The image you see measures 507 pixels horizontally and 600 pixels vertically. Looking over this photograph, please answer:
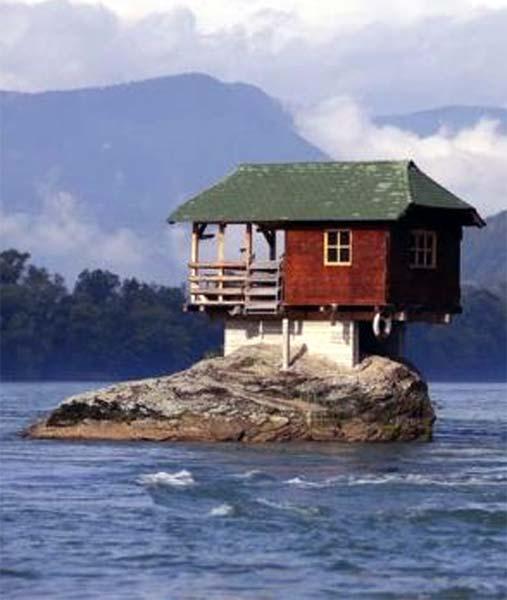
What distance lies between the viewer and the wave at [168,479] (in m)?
41.7

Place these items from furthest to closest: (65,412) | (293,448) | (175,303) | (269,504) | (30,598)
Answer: (175,303)
(65,412)
(293,448)
(269,504)
(30,598)

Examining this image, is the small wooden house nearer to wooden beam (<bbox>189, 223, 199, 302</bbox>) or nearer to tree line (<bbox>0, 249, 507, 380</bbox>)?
wooden beam (<bbox>189, 223, 199, 302</bbox>)

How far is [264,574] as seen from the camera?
30.8 meters

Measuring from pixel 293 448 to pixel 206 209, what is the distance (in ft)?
28.0

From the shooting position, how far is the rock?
174 feet

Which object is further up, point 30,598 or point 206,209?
point 206,209

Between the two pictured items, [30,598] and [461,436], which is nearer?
[30,598]

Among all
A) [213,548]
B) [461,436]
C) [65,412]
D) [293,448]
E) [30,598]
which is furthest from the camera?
[461,436]

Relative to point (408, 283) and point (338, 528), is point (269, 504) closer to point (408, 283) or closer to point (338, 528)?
point (338, 528)

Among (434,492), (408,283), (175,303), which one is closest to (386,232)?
(408,283)

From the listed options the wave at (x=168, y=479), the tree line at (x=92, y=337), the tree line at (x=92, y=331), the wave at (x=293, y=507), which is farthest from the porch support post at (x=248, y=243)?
the tree line at (x=92, y=337)

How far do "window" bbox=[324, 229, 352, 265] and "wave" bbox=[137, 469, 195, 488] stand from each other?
1318 centimetres

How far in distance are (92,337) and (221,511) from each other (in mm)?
118042

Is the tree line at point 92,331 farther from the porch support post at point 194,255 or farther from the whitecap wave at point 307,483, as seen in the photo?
the whitecap wave at point 307,483
